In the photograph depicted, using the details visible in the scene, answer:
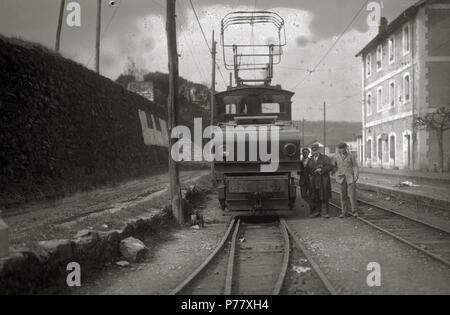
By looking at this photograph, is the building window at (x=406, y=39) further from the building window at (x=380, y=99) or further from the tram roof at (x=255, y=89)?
the tram roof at (x=255, y=89)

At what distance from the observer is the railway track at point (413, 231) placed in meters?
7.60

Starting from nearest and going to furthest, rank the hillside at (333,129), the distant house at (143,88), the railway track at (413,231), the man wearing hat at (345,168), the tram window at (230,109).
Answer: the railway track at (413,231) → the man wearing hat at (345,168) → the tram window at (230,109) → the distant house at (143,88) → the hillside at (333,129)

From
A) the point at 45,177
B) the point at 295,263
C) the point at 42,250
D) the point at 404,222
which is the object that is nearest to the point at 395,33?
the point at 404,222

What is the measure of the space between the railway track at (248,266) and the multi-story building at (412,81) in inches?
896

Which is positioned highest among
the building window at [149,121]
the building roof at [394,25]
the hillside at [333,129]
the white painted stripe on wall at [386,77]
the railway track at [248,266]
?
the building roof at [394,25]

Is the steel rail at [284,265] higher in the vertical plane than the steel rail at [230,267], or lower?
higher

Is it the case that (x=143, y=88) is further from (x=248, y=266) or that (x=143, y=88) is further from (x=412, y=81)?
(x=248, y=266)

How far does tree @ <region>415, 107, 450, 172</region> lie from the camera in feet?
86.7

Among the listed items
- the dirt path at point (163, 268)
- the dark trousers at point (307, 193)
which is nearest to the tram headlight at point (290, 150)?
the dark trousers at point (307, 193)

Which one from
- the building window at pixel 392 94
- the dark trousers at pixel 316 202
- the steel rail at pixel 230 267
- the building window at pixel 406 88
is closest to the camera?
the steel rail at pixel 230 267

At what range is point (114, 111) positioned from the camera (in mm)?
20562

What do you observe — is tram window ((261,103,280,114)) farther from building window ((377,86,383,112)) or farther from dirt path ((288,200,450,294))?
building window ((377,86,383,112))

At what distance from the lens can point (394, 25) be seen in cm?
3325

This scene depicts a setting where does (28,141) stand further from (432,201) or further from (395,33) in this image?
(395,33)
